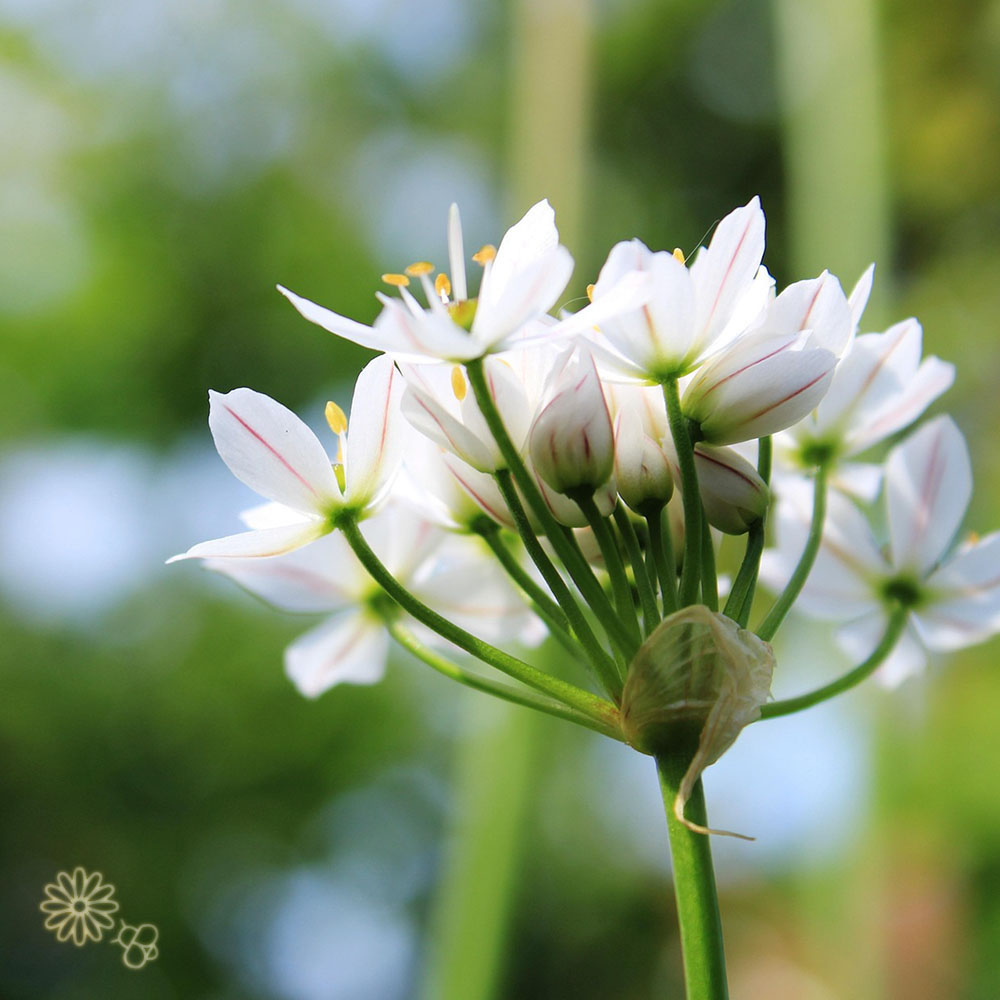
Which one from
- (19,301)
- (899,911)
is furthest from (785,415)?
(19,301)

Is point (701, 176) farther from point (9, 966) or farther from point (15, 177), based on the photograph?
point (9, 966)

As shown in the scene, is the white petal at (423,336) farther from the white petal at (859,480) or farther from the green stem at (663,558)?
the white petal at (859,480)

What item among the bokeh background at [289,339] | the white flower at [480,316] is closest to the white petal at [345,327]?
the white flower at [480,316]

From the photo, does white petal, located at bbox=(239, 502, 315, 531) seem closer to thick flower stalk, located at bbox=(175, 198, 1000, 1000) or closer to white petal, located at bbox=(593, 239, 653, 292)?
thick flower stalk, located at bbox=(175, 198, 1000, 1000)
